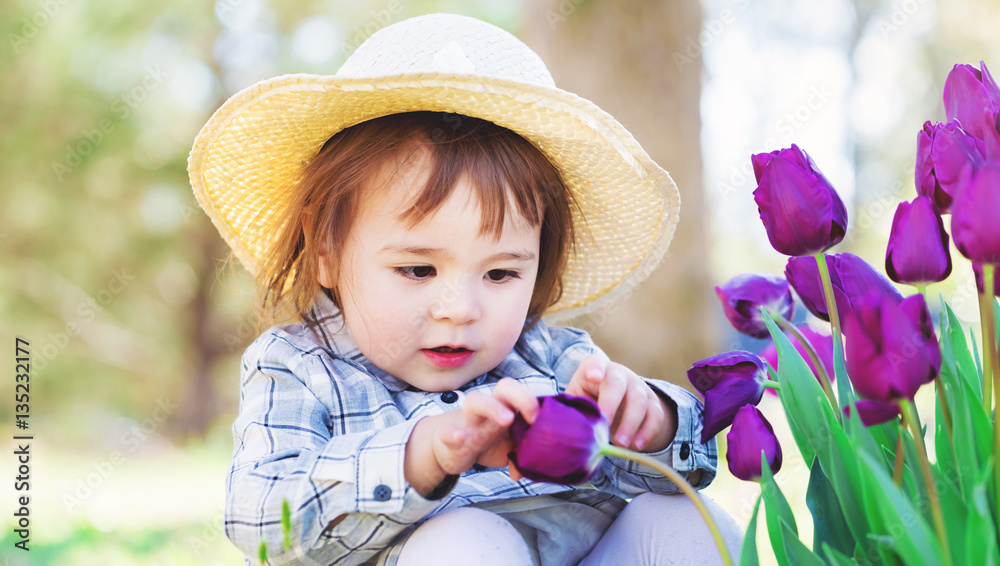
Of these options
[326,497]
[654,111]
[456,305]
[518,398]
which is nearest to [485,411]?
[518,398]

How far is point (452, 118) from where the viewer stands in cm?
129

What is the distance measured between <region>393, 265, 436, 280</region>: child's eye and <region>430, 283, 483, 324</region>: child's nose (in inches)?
1.9

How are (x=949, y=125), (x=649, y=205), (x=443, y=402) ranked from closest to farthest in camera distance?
(x=949, y=125)
(x=443, y=402)
(x=649, y=205)

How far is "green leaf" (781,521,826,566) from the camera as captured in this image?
0.75 meters

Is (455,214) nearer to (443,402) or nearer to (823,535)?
(443,402)

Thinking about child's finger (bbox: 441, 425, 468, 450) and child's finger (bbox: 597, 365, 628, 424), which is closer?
child's finger (bbox: 441, 425, 468, 450)

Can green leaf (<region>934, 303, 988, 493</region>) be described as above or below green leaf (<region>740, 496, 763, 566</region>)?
above

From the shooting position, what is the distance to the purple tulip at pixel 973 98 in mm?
808

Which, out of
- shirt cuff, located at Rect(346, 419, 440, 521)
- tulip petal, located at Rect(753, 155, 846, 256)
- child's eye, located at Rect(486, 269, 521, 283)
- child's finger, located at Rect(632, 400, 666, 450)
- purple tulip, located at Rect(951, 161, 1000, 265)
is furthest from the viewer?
child's eye, located at Rect(486, 269, 521, 283)

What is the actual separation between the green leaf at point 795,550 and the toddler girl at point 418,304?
9.0 inches

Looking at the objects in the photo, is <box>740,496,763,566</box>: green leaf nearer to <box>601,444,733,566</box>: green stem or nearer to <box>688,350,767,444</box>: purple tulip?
<box>601,444,733,566</box>: green stem

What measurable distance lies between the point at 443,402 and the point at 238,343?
6.27 m

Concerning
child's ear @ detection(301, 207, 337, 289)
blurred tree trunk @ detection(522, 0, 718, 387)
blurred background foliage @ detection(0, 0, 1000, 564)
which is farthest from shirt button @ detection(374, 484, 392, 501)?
blurred background foliage @ detection(0, 0, 1000, 564)

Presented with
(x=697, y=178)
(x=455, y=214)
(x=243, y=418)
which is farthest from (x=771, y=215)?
(x=697, y=178)
